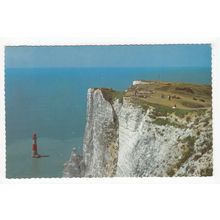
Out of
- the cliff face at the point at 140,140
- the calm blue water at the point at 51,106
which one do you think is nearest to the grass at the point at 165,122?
the cliff face at the point at 140,140

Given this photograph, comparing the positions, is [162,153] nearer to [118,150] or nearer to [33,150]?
[118,150]

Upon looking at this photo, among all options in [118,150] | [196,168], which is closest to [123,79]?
[118,150]

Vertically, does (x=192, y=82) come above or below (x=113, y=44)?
below

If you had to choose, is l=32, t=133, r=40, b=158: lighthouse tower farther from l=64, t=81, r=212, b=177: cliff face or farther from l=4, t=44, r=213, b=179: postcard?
l=64, t=81, r=212, b=177: cliff face

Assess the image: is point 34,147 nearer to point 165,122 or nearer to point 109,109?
point 109,109

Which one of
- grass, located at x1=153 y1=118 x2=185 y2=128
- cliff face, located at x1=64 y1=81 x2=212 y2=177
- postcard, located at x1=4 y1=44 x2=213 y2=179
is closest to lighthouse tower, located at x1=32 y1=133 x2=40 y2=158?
postcard, located at x1=4 y1=44 x2=213 y2=179

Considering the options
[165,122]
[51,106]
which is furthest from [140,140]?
[51,106]
